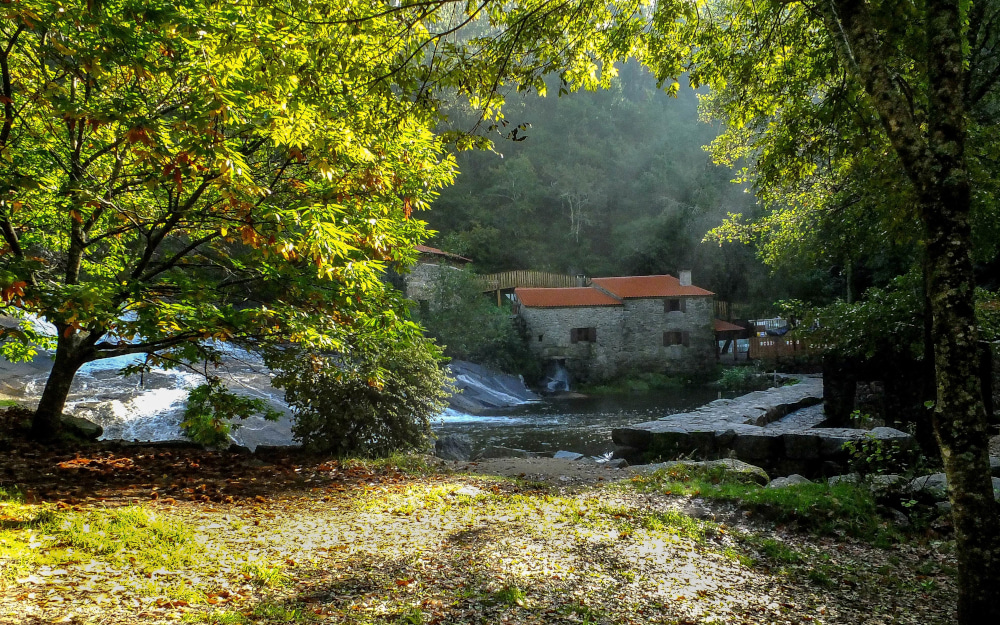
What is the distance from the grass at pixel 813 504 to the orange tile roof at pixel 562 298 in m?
25.6

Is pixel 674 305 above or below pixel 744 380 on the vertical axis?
above

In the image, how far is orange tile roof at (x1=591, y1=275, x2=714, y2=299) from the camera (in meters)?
33.1

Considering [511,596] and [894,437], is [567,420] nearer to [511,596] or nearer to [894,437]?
[894,437]

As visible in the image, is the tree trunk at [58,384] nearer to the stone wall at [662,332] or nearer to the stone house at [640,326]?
the stone house at [640,326]

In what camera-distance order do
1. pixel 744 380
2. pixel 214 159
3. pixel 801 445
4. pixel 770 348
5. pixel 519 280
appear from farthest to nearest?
pixel 519 280, pixel 770 348, pixel 744 380, pixel 801 445, pixel 214 159

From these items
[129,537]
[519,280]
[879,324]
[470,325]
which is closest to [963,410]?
[129,537]

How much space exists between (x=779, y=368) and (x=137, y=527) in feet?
101

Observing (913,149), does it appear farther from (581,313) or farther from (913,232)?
(581,313)

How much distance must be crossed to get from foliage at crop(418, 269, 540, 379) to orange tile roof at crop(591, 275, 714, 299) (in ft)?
22.6

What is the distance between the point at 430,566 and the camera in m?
3.88

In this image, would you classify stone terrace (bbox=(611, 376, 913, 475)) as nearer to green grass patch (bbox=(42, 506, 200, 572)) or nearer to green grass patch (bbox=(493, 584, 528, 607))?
green grass patch (bbox=(493, 584, 528, 607))

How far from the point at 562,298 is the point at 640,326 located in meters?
4.59

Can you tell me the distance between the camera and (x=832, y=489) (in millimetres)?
5879

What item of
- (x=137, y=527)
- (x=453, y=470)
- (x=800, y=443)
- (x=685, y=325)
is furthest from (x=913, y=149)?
(x=685, y=325)
